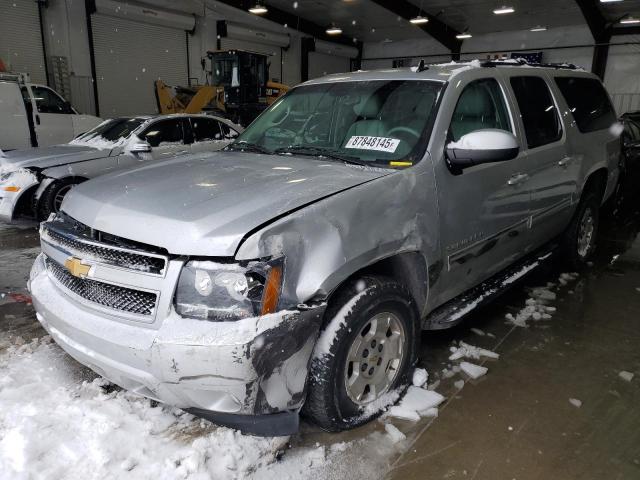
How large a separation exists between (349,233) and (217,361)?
787 millimetres

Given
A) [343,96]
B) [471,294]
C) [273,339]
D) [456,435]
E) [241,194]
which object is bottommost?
[456,435]

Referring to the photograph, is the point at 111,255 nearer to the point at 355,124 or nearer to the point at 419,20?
the point at 355,124

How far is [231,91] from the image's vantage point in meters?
16.2

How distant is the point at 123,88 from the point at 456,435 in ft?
61.5

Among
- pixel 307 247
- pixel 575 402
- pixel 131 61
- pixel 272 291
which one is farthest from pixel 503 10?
pixel 272 291

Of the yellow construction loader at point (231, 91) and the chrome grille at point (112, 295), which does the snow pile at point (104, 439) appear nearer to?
the chrome grille at point (112, 295)

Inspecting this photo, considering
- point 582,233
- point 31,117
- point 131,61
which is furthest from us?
point 131,61

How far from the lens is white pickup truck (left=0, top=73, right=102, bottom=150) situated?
9.94 meters

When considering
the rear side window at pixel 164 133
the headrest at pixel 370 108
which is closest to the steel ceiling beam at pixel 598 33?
the rear side window at pixel 164 133

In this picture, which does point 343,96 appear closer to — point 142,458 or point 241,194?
point 241,194

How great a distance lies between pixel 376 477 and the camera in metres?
2.18

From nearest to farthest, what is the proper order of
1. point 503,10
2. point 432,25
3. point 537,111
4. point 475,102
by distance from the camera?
point 475,102
point 537,111
point 503,10
point 432,25

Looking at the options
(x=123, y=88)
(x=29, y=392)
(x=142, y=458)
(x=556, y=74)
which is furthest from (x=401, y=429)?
(x=123, y=88)

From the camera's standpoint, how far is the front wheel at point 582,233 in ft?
15.1
